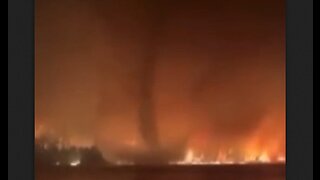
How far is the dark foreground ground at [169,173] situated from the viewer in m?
1.27

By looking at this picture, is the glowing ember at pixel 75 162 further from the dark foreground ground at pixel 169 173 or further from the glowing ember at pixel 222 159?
the glowing ember at pixel 222 159

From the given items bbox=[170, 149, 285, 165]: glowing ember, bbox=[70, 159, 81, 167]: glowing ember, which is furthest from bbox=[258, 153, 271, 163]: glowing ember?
bbox=[70, 159, 81, 167]: glowing ember

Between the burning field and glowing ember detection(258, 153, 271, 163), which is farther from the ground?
the burning field

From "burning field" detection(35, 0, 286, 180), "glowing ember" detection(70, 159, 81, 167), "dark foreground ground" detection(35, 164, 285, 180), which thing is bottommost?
"dark foreground ground" detection(35, 164, 285, 180)

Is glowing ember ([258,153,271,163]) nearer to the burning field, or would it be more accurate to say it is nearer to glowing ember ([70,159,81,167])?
the burning field

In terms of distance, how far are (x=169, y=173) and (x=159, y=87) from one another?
22 centimetres

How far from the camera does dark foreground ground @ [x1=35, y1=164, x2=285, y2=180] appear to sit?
1274 millimetres

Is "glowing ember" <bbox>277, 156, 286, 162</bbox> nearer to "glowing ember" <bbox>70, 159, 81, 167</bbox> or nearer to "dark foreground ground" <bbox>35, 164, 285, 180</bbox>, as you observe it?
"dark foreground ground" <bbox>35, 164, 285, 180</bbox>

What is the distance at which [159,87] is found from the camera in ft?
4.30

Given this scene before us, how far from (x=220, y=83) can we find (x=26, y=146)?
0.52m

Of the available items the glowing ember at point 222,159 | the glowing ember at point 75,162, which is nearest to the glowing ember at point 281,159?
the glowing ember at point 222,159

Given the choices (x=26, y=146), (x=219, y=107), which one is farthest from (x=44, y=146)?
(x=219, y=107)
